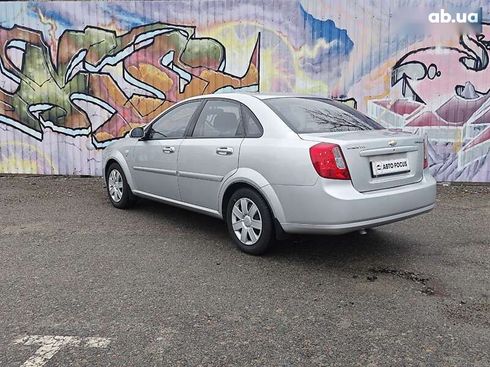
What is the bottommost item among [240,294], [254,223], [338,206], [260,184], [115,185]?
[240,294]

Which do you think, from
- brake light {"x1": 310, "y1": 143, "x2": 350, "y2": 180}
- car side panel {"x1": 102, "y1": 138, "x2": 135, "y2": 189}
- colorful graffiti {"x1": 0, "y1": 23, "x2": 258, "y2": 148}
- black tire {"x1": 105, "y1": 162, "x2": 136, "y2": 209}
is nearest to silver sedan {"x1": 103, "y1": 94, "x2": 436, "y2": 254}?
brake light {"x1": 310, "y1": 143, "x2": 350, "y2": 180}

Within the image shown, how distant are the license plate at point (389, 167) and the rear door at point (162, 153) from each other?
2.22 meters

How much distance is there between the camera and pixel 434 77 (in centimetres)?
847

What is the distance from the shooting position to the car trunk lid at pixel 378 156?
13.6 ft

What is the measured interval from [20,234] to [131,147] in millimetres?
1673

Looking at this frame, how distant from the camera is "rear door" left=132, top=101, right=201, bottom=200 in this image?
221 inches

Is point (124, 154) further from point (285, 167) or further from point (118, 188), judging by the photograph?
point (285, 167)

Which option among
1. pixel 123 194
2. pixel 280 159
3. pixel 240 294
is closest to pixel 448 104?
pixel 280 159

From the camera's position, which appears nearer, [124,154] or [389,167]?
[389,167]

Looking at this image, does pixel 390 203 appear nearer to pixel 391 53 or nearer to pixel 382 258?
pixel 382 258

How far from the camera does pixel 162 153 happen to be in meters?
5.77

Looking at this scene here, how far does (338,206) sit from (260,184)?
788 mm

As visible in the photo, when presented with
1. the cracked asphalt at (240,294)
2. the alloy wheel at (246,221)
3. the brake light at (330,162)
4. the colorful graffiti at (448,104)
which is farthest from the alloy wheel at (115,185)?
the colorful graffiti at (448,104)

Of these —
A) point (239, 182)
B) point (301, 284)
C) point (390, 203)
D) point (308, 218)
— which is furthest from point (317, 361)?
point (239, 182)
